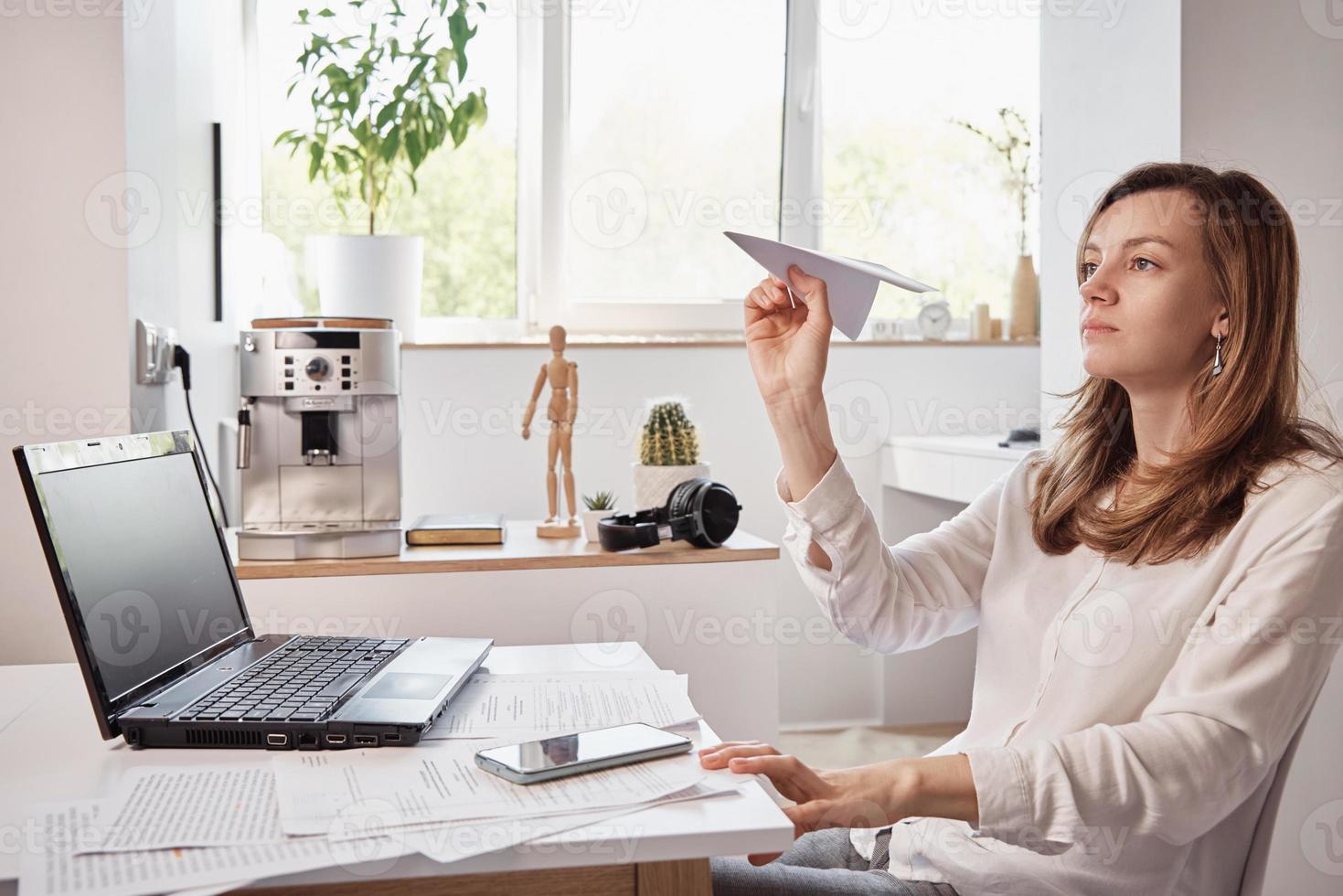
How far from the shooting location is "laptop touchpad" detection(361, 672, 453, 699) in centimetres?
104

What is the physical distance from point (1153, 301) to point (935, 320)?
1823 millimetres

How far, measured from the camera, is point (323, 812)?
80cm

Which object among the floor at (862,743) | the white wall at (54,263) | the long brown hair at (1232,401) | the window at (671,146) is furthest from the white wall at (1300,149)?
the white wall at (54,263)

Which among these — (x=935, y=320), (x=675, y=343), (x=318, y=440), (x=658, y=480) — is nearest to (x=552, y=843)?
(x=318, y=440)

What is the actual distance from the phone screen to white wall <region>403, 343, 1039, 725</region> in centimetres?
166

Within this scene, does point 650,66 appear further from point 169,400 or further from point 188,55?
point 169,400

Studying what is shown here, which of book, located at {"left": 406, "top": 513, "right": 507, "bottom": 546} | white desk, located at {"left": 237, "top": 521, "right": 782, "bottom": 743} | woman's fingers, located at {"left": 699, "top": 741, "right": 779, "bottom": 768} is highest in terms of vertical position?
book, located at {"left": 406, "top": 513, "right": 507, "bottom": 546}

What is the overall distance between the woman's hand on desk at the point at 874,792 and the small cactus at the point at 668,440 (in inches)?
44.6

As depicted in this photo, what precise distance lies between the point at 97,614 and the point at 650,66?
228 cm

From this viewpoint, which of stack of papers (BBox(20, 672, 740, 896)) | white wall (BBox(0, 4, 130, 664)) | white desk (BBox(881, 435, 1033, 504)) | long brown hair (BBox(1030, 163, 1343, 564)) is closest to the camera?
stack of papers (BBox(20, 672, 740, 896))

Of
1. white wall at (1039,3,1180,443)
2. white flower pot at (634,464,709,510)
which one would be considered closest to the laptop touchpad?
white flower pot at (634,464,709,510)

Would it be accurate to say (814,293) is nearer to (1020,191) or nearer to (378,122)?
(378,122)

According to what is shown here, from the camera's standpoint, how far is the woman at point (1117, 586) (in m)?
0.93

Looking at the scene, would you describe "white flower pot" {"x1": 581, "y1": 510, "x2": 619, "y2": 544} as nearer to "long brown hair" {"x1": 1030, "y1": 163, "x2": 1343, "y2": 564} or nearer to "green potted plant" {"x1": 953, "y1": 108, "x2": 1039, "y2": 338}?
"long brown hair" {"x1": 1030, "y1": 163, "x2": 1343, "y2": 564}
